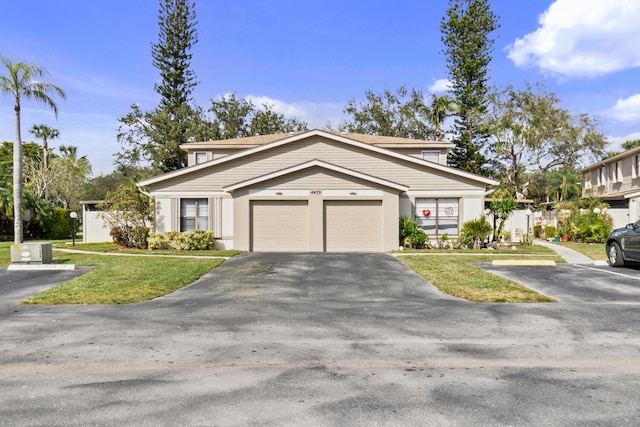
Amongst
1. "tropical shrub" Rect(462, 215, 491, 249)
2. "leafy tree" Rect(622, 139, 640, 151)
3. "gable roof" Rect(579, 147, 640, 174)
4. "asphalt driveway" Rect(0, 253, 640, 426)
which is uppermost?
"leafy tree" Rect(622, 139, 640, 151)

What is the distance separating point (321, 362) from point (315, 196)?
15.6m

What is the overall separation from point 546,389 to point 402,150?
22.8 metres

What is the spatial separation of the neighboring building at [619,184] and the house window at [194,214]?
73.7ft

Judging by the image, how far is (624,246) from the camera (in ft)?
48.0

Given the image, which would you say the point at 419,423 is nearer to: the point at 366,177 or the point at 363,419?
the point at 363,419

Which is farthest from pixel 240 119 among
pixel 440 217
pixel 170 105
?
pixel 440 217

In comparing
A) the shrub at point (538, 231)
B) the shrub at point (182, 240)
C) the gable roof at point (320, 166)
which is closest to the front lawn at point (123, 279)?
the shrub at point (182, 240)

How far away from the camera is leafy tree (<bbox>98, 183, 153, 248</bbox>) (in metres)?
22.5

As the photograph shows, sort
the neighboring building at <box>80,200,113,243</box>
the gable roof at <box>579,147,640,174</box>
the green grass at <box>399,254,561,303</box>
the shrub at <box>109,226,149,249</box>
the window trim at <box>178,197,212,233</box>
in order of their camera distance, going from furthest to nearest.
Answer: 1. the gable roof at <box>579,147,640,174</box>
2. the neighboring building at <box>80,200,113,243</box>
3. the shrub at <box>109,226,149,249</box>
4. the window trim at <box>178,197,212,233</box>
5. the green grass at <box>399,254,561,303</box>

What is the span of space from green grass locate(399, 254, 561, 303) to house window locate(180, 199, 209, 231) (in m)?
10.2

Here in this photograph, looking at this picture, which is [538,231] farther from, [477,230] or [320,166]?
[320,166]

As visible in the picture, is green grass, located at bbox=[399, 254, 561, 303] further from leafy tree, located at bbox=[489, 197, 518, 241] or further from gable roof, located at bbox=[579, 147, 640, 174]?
gable roof, located at bbox=[579, 147, 640, 174]

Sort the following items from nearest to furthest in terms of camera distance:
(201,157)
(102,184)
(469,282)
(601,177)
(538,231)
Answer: (469,282) → (201,157) → (538,231) → (601,177) → (102,184)

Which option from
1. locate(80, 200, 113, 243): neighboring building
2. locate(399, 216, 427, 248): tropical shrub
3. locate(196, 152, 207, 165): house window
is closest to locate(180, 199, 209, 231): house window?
locate(196, 152, 207, 165): house window
